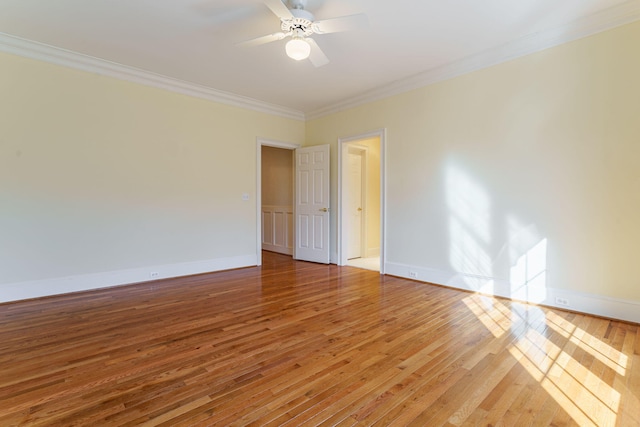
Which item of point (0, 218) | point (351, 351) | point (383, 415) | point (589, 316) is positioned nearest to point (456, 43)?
point (589, 316)

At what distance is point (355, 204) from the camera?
6227 mm

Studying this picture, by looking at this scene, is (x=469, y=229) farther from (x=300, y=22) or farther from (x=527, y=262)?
(x=300, y=22)

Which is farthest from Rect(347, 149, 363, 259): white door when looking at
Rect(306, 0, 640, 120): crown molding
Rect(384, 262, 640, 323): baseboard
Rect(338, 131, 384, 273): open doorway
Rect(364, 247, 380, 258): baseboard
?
Rect(384, 262, 640, 323): baseboard

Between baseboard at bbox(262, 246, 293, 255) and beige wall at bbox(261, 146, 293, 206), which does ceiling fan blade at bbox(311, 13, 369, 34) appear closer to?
beige wall at bbox(261, 146, 293, 206)

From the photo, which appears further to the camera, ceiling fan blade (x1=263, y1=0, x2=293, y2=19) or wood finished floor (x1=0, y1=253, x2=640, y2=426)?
ceiling fan blade (x1=263, y1=0, x2=293, y2=19)

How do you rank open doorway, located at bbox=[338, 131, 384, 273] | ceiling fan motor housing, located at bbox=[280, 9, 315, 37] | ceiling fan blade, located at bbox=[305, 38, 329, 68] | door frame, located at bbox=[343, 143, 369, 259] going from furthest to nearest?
1. door frame, located at bbox=[343, 143, 369, 259]
2. open doorway, located at bbox=[338, 131, 384, 273]
3. ceiling fan blade, located at bbox=[305, 38, 329, 68]
4. ceiling fan motor housing, located at bbox=[280, 9, 315, 37]

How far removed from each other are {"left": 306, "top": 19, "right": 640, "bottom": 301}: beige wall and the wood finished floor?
559mm

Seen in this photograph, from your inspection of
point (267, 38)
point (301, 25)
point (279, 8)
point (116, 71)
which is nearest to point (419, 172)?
point (301, 25)

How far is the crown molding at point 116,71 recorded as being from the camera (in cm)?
343

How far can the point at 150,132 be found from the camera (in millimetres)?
4371

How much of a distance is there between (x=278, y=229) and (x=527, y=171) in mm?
5117

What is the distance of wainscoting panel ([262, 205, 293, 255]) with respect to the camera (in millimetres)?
6914

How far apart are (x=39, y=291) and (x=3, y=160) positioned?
5.00ft

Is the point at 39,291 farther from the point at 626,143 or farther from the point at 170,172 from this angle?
the point at 626,143
